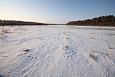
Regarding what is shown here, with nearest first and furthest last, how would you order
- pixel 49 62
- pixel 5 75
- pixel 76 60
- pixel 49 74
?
pixel 5 75 < pixel 49 74 < pixel 49 62 < pixel 76 60

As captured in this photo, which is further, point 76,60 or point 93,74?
point 76,60

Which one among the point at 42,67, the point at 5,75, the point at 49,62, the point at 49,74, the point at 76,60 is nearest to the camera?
the point at 5,75

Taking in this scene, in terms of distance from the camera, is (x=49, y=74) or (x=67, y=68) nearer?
(x=49, y=74)

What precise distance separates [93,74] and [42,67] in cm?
150

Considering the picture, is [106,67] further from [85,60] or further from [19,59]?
[19,59]

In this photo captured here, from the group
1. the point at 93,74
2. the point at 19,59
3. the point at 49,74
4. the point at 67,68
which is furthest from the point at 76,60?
the point at 19,59

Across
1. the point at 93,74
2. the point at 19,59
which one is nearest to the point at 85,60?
the point at 93,74

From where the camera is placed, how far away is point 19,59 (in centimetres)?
438

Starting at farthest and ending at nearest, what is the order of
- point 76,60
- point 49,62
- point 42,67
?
point 76,60 → point 49,62 → point 42,67

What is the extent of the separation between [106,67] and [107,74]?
1.72 feet

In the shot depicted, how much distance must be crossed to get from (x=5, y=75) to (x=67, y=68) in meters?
1.75

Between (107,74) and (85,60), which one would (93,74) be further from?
(85,60)

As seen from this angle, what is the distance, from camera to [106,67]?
156 inches

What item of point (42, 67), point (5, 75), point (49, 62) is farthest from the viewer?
point (49, 62)
